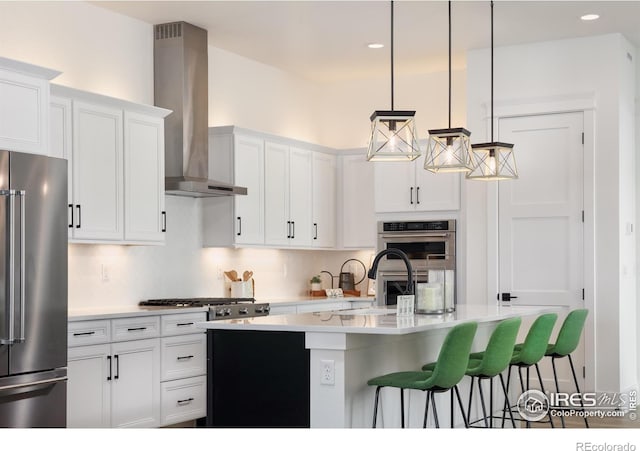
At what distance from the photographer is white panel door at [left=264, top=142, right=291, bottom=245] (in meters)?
7.44

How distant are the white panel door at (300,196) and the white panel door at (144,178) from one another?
69.1 inches

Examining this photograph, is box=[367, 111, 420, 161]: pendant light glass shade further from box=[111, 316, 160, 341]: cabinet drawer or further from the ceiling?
box=[111, 316, 160, 341]: cabinet drawer

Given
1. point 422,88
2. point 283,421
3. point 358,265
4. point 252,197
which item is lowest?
point 283,421

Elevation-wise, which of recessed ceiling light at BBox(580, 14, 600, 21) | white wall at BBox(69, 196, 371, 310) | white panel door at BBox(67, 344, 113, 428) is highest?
recessed ceiling light at BBox(580, 14, 600, 21)

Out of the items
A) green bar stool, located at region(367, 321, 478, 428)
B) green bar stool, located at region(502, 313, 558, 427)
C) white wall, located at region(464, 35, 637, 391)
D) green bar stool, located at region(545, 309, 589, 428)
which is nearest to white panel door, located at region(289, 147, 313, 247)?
white wall, located at region(464, 35, 637, 391)

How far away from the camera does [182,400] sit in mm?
6020

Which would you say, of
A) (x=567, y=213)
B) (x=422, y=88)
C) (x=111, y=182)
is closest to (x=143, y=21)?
(x=111, y=182)

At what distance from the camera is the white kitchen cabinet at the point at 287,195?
7.48m

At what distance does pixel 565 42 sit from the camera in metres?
7.06

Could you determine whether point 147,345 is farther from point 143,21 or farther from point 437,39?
point 437,39

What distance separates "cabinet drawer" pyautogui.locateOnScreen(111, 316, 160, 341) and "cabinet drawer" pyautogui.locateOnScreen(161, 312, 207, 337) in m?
0.08

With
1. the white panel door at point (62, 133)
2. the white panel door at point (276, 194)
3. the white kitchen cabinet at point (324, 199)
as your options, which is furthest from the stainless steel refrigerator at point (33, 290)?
the white kitchen cabinet at point (324, 199)

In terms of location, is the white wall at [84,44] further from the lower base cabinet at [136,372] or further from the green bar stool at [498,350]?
the green bar stool at [498,350]

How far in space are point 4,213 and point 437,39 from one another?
4.01m
